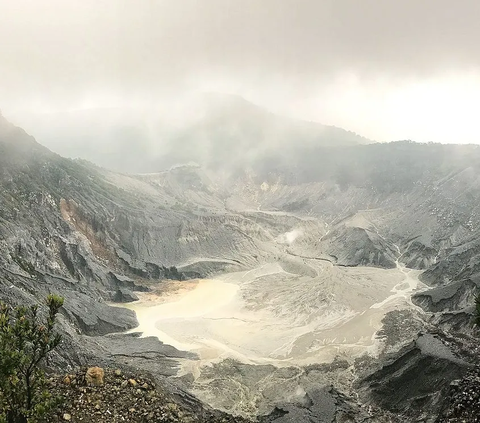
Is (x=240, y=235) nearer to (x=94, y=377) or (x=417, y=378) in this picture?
(x=417, y=378)

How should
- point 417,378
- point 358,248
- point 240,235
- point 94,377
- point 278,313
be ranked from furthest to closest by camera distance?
point 240,235 < point 358,248 < point 278,313 < point 417,378 < point 94,377

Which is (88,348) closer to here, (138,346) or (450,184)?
(138,346)

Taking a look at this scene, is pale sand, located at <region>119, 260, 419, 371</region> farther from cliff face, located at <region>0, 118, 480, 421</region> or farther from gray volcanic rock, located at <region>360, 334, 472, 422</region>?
gray volcanic rock, located at <region>360, 334, 472, 422</region>

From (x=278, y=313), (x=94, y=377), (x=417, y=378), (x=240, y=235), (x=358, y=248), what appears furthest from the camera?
(x=240, y=235)

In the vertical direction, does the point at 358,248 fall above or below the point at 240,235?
below

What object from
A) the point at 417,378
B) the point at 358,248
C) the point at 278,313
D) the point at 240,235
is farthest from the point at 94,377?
the point at 358,248

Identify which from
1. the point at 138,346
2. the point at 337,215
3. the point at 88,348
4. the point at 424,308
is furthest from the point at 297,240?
the point at 88,348
